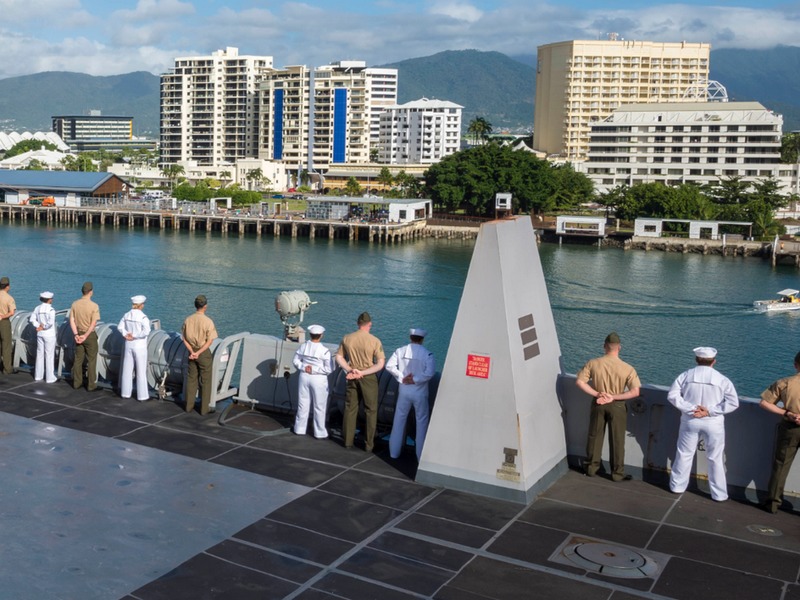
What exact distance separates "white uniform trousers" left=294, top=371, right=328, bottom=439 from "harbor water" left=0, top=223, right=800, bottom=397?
980 inches

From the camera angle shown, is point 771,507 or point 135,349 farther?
point 135,349

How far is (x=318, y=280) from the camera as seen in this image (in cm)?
6109

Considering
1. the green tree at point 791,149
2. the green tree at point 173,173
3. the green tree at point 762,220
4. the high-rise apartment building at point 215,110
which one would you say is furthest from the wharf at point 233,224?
the green tree at point 791,149

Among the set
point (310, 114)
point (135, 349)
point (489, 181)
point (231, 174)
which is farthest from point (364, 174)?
point (135, 349)

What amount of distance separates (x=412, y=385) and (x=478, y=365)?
1085 mm

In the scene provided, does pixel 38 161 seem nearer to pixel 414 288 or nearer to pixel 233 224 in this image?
pixel 233 224

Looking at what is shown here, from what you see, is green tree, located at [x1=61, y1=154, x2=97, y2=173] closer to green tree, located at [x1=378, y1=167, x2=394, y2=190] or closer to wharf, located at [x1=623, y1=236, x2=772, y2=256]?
green tree, located at [x1=378, y1=167, x2=394, y2=190]

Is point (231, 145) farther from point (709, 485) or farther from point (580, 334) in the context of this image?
point (709, 485)

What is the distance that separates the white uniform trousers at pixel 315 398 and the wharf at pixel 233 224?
8041cm

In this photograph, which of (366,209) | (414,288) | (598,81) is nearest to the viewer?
(414,288)

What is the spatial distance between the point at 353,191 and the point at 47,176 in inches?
1729

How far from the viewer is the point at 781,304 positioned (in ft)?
172

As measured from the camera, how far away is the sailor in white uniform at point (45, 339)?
1195 cm

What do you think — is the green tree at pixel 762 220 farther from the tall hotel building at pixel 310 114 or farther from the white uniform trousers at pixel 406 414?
the tall hotel building at pixel 310 114
